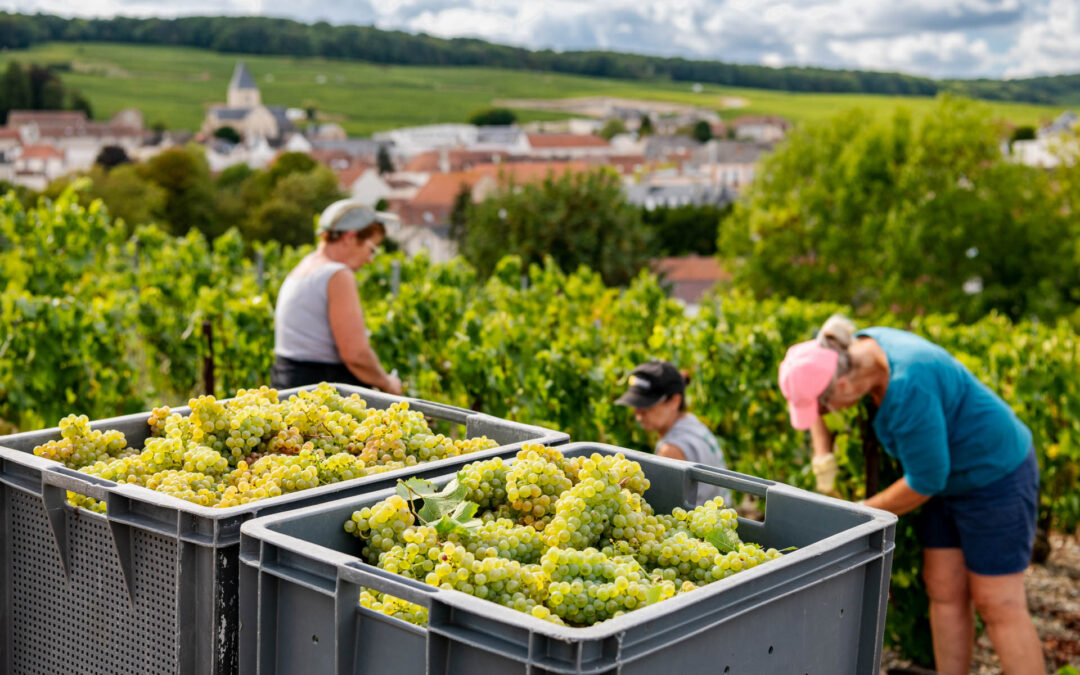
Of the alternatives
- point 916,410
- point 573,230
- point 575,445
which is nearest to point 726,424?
point 916,410

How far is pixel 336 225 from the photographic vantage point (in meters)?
4.55

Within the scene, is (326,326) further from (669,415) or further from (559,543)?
(559,543)

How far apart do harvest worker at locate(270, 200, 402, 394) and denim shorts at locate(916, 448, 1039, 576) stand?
2400 mm

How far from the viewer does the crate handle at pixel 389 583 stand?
1632mm

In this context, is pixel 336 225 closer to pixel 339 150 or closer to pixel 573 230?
pixel 573 230

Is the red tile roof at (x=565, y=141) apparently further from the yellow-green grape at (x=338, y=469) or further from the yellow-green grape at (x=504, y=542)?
the yellow-green grape at (x=504, y=542)

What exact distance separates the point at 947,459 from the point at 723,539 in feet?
7.26

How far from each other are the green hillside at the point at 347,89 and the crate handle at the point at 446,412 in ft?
377

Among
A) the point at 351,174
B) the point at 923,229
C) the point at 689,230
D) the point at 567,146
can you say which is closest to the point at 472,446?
the point at 923,229

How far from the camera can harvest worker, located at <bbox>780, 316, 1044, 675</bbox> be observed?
3.91 metres

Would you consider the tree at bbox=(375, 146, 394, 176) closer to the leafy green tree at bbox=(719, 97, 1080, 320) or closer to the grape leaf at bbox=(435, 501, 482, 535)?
the leafy green tree at bbox=(719, 97, 1080, 320)

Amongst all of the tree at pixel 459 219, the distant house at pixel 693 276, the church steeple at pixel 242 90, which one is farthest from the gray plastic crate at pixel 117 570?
the church steeple at pixel 242 90

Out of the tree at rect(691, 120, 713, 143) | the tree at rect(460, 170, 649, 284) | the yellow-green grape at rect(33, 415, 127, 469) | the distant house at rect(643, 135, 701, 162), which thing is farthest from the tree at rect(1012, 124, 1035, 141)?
the yellow-green grape at rect(33, 415, 127, 469)

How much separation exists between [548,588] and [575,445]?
803 mm
